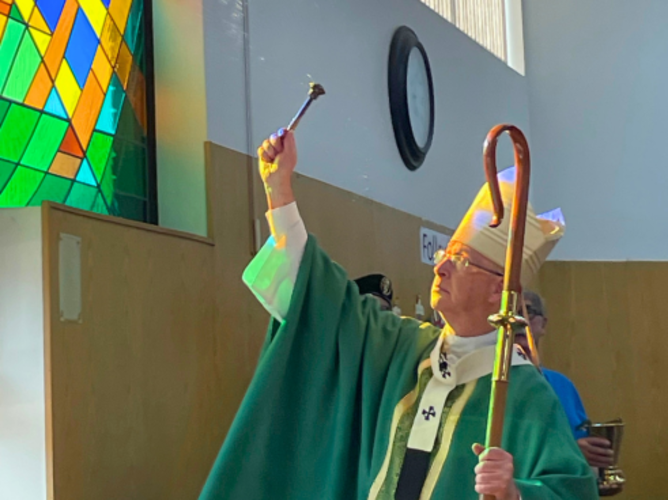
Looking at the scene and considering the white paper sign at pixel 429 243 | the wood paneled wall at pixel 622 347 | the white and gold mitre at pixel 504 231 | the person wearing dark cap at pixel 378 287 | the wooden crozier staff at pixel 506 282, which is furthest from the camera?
the wood paneled wall at pixel 622 347

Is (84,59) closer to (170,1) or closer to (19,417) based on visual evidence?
(170,1)

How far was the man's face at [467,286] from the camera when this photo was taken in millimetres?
2082

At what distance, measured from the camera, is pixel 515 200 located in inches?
68.0

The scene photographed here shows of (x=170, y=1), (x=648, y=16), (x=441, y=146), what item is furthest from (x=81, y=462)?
(x=648, y=16)

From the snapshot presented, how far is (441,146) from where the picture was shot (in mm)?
5176

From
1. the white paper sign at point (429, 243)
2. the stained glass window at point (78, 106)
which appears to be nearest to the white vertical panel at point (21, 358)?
the stained glass window at point (78, 106)

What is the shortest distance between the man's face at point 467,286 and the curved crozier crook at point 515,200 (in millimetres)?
366

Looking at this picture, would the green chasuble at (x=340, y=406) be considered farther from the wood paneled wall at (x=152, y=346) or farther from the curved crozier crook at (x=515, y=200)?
the wood paneled wall at (x=152, y=346)

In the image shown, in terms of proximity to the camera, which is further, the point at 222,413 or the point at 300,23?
the point at 300,23

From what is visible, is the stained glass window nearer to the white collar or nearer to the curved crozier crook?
the white collar

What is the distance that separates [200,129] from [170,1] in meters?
0.44

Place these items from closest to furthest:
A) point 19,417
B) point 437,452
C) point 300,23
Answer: point 437,452 < point 19,417 < point 300,23

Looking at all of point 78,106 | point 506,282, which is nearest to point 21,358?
point 78,106

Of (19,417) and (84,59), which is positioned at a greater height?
(84,59)
